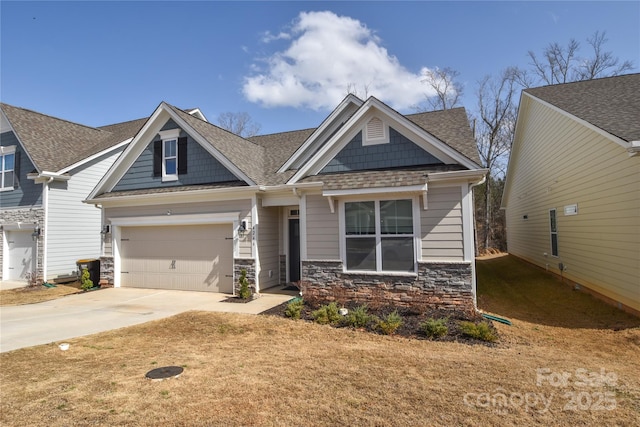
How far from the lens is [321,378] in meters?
4.65

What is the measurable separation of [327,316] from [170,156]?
8.11 metres

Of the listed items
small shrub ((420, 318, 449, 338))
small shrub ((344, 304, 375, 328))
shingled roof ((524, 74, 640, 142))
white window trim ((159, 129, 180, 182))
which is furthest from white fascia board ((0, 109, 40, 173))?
shingled roof ((524, 74, 640, 142))

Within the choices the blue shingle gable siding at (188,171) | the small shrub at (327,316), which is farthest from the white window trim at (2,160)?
the small shrub at (327,316)

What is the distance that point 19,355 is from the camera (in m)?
5.80

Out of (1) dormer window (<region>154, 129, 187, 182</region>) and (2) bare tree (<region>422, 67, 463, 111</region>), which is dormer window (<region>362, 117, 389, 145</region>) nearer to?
(1) dormer window (<region>154, 129, 187, 182</region>)

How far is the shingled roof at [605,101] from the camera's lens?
7.76 m

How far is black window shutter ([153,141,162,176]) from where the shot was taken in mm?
12125

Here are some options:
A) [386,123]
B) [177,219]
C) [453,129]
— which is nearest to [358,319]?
[386,123]

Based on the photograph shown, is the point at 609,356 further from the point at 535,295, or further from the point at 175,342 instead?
the point at 175,342

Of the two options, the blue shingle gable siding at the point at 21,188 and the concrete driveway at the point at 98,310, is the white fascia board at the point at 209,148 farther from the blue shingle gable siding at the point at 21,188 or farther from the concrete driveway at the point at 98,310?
the blue shingle gable siding at the point at 21,188

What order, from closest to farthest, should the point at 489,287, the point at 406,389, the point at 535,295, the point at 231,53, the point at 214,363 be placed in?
the point at 406,389, the point at 214,363, the point at 535,295, the point at 489,287, the point at 231,53

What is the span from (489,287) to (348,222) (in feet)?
18.9

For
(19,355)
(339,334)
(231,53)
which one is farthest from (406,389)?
(231,53)

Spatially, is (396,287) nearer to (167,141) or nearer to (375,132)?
(375,132)
